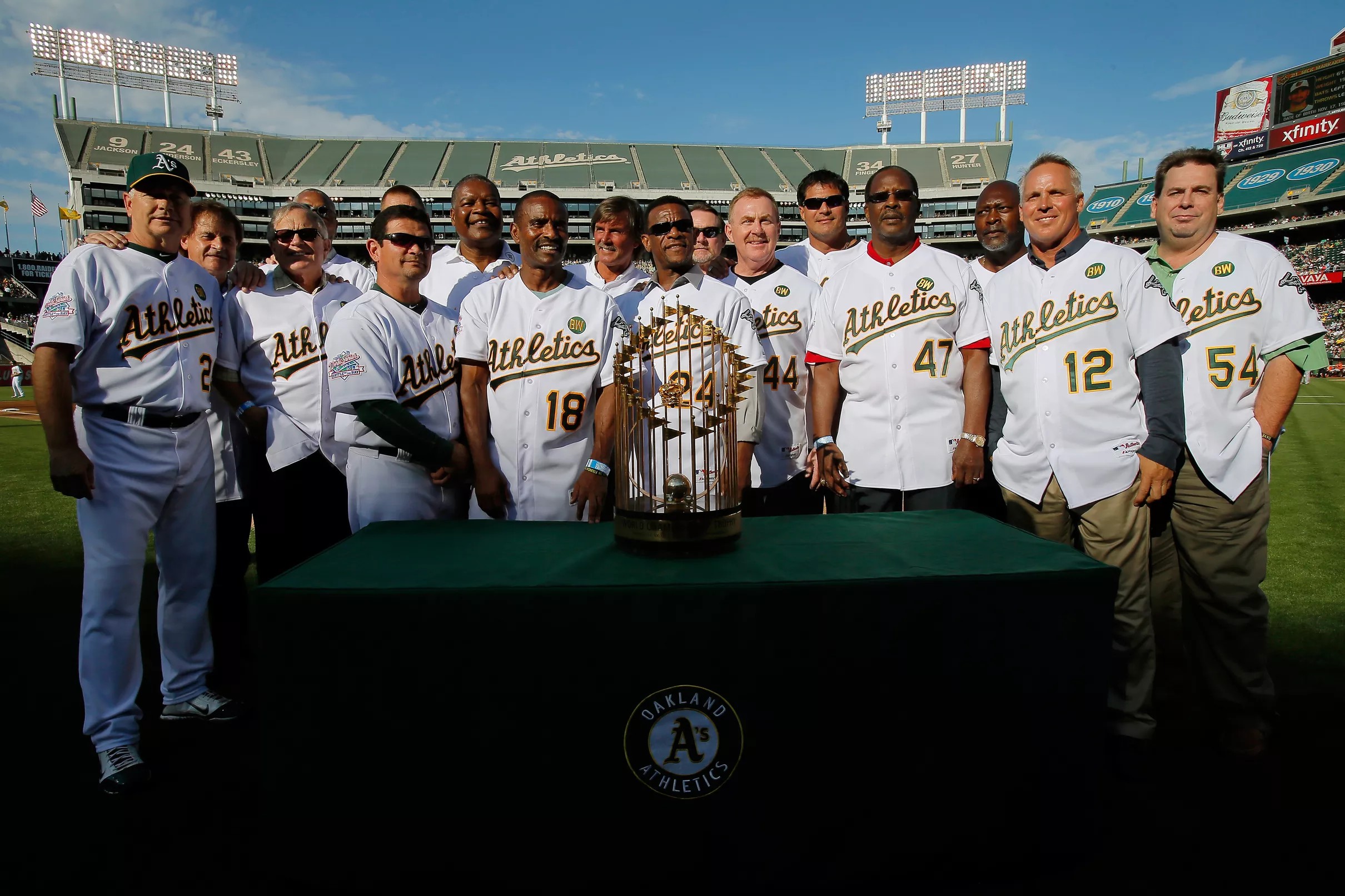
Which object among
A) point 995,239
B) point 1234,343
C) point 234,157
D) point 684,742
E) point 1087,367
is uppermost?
point 234,157

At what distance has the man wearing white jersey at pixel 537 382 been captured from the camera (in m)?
3.24

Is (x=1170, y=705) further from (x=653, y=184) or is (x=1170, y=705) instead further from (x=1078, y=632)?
(x=653, y=184)

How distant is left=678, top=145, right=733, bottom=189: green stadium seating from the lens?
44.8 metres

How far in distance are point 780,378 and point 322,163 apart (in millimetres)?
48335

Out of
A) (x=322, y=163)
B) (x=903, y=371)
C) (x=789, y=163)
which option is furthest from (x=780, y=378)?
(x=322, y=163)

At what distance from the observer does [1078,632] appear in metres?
1.98

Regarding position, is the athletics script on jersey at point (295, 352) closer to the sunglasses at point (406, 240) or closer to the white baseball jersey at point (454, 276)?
the white baseball jersey at point (454, 276)

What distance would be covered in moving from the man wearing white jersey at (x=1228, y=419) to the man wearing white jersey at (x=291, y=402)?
3.95 metres

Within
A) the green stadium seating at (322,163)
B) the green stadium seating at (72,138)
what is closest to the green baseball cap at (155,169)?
the green stadium seating at (322,163)

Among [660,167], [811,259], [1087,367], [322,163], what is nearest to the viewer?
[1087,367]

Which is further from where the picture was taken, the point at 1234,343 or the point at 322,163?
the point at 322,163

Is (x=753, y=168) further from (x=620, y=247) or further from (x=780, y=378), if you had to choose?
(x=780, y=378)

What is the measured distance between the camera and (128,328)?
3002mm

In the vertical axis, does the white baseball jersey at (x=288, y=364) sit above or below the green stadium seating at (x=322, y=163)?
below
